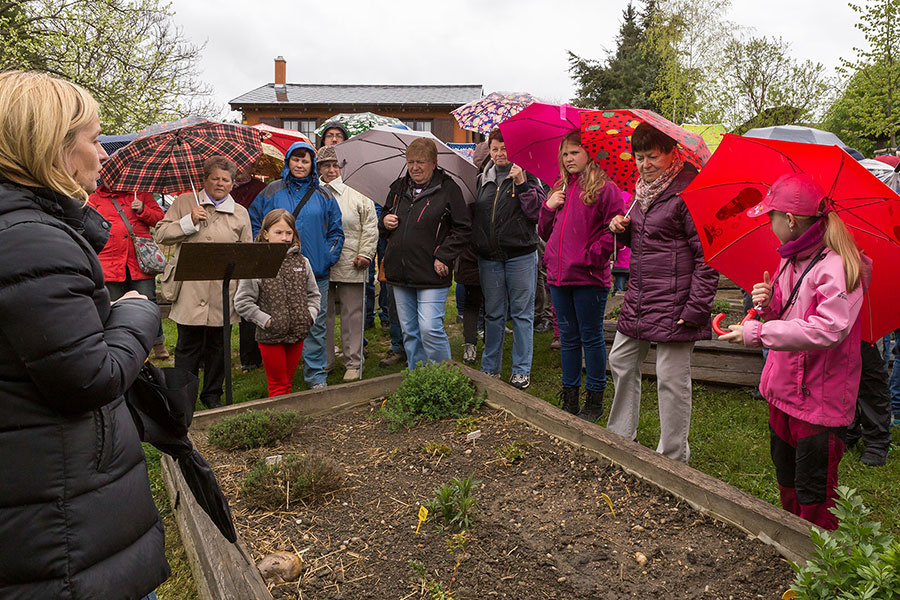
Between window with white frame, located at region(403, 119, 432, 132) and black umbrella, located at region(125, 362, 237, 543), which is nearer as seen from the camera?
black umbrella, located at region(125, 362, 237, 543)

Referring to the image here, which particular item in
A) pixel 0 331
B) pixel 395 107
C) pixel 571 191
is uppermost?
pixel 395 107

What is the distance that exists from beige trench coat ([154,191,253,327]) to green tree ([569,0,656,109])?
93.7 feet

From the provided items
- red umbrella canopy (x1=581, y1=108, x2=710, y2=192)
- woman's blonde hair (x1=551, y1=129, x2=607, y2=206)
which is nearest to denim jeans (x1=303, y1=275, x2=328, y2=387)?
woman's blonde hair (x1=551, y1=129, x2=607, y2=206)

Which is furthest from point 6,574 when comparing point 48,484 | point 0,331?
point 0,331

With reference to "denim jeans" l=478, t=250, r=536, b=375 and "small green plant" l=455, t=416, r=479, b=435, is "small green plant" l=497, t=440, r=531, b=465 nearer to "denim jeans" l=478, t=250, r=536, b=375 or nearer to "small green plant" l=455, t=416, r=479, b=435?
"small green plant" l=455, t=416, r=479, b=435

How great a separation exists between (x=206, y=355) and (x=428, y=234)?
215cm

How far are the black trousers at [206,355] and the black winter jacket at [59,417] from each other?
3780 millimetres

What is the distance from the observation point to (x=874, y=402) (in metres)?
4.16

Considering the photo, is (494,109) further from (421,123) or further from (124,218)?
(421,123)

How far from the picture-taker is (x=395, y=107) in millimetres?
37812

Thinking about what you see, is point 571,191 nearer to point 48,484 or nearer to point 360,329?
point 360,329

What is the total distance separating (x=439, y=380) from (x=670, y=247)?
181cm

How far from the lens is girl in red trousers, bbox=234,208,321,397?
511 cm

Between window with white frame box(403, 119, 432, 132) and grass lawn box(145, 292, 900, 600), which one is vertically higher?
window with white frame box(403, 119, 432, 132)
